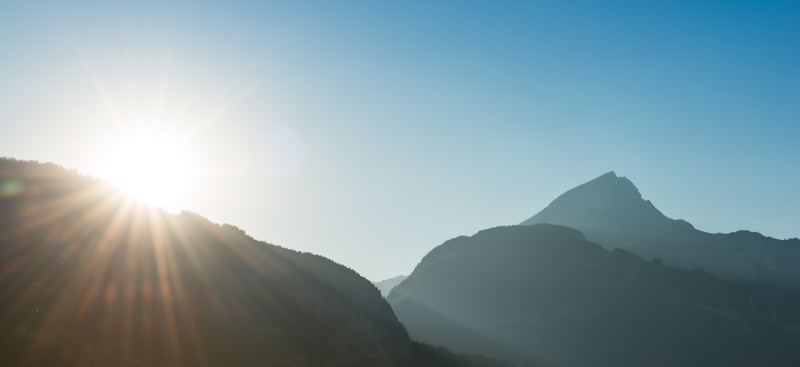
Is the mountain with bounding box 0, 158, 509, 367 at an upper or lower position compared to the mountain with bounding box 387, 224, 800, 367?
upper

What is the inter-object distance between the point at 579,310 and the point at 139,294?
146 m

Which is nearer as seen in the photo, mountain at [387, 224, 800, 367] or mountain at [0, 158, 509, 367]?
mountain at [0, 158, 509, 367]

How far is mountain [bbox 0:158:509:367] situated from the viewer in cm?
2173

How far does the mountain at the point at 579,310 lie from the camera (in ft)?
414

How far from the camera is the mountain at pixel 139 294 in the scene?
2173 centimetres

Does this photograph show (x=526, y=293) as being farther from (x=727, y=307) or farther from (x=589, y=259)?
(x=727, y=307)

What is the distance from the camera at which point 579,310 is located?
144 meters

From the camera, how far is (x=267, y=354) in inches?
1171

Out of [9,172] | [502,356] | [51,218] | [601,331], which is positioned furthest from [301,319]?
[601,331]

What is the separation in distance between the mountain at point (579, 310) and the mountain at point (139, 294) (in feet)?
278

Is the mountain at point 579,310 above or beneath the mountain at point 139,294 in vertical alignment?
beneath

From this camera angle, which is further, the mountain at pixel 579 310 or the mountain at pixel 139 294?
the mountain at pixel 579 310

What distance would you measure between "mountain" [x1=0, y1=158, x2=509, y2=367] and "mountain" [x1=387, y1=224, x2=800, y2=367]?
8463cm

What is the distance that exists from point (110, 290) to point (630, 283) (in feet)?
551
